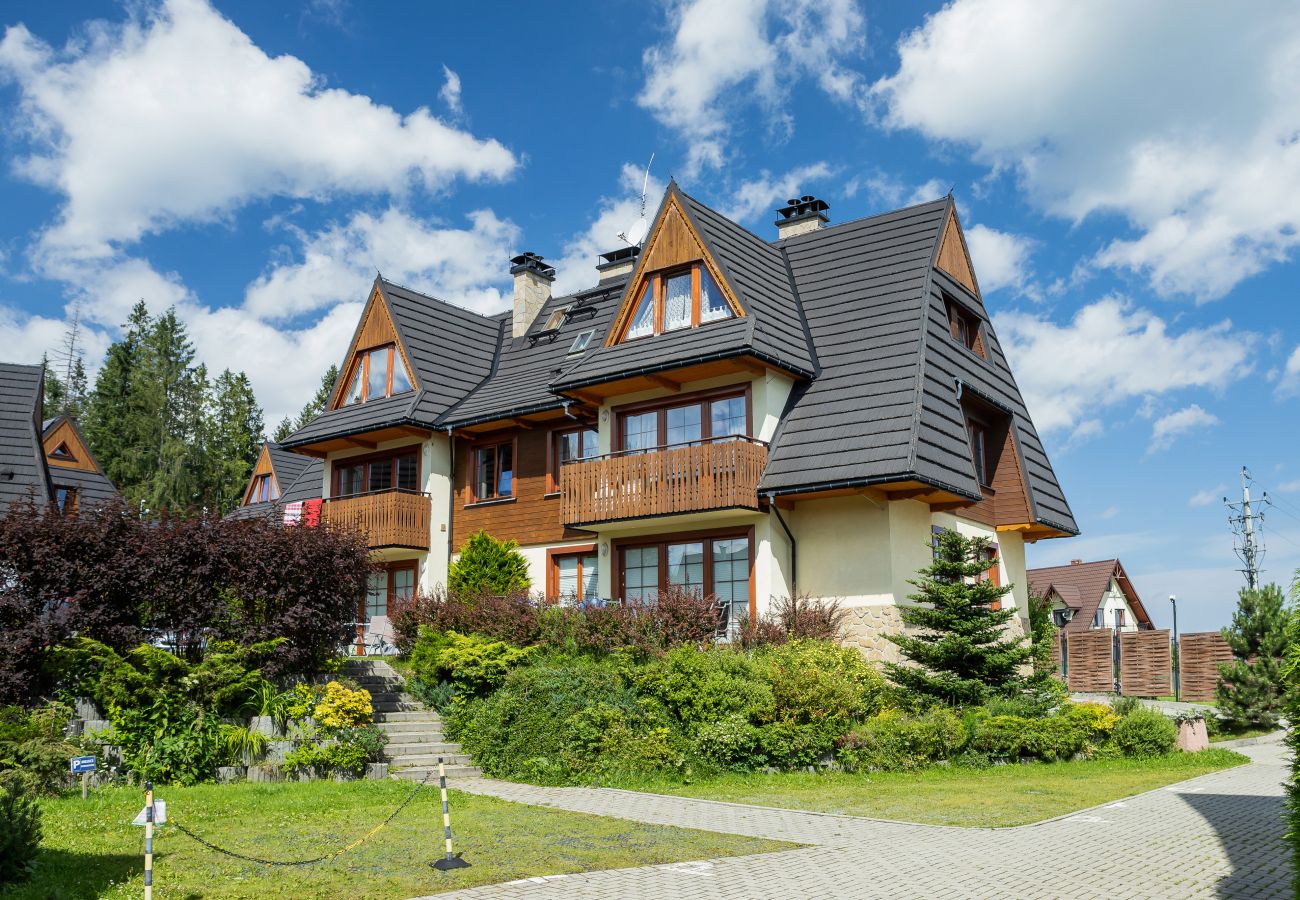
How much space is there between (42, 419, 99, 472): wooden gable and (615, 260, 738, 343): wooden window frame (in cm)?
2779

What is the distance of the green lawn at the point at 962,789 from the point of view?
12742mm

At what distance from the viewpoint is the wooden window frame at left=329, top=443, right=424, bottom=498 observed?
2842 cm

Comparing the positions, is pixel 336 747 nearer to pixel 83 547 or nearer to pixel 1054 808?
pixel 83 547

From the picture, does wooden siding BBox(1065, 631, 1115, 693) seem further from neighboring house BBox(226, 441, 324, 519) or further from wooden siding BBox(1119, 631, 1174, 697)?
neighboring house BBox(226, 441, 324, 519)

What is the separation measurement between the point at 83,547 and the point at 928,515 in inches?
600

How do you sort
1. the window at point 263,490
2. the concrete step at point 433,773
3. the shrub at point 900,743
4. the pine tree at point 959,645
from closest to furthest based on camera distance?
the concrete step at point 433,773
the shrub at point 900,743
the pine tree at point 959,645
the window at point 263,490

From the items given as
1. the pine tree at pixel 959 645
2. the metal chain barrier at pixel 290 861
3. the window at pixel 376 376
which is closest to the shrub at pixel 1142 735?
the pine tree at pixel 959 645

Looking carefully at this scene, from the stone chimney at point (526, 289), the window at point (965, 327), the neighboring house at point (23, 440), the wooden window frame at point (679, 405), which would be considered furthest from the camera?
the stone chimney at point (526, 289)

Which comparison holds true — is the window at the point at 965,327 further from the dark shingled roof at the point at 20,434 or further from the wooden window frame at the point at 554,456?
the dark shingled roof at the point at 20,434

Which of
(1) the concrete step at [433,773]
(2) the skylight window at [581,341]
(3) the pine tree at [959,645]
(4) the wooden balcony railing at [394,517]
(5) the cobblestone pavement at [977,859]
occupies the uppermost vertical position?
(2) the skylight window at [581,341]

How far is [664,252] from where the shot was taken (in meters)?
24.1

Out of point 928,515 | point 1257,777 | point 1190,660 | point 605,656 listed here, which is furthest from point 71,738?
point 1190,660

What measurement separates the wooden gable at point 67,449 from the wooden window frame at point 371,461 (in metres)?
17.4

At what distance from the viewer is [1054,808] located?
1288 centimetres
